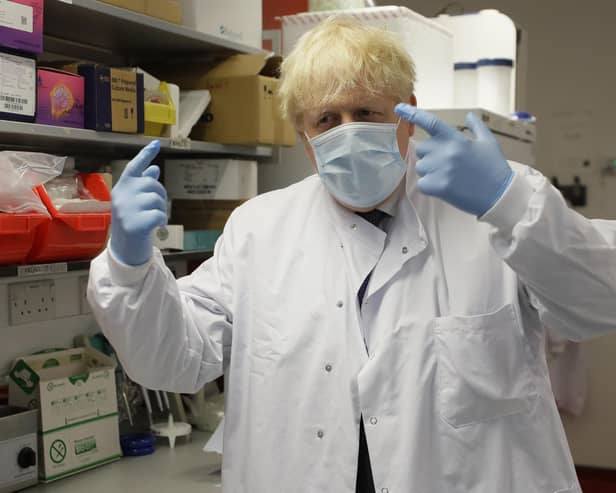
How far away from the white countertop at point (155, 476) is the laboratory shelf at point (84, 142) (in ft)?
2.89

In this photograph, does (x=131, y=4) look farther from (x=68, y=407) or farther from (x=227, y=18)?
(x=68, y=407)

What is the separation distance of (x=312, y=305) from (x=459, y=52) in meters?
1.87

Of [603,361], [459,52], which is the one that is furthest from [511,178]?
[603,361]

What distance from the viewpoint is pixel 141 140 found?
214 cm

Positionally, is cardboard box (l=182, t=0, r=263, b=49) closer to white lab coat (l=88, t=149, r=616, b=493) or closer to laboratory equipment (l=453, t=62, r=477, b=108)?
laboratory equipment (l=453, t=62, r=477, b=108)

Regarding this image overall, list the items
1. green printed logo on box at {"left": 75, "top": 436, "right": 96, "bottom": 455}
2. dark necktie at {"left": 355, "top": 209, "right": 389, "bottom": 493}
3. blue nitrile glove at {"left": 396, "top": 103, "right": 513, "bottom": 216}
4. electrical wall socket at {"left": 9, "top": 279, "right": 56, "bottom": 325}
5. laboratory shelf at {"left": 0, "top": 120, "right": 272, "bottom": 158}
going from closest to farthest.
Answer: blue nitrile glove at {"left": 396, "top": 103, "right": 513, "bottom": 216} < dark necktie at {"left": 355, "top": 209, "right": 389, "bottom": 493} < laboratory shelf at {"left": 0, "top": 120, "right": 272, "bottom": 158} < green printed logo on box at {"left": 75, "top": 436, "right": 96, "bottom": 455} < electrical wall socket at {"left": 9, "top": 279, "right": 56, "bottom": 325}

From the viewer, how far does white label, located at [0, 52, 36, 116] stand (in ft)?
5.77

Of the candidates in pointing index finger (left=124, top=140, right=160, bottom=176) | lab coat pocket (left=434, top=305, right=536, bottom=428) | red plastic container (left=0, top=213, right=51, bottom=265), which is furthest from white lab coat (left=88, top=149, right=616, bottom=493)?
red plastic container (left=0, top=213, right=51, bottom=265)

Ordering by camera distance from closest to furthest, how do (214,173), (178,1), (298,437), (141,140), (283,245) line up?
(298,437), (283,245), (141,140), (178,1), (214,173)

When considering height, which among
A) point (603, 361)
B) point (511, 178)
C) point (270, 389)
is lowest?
point (603, 361)

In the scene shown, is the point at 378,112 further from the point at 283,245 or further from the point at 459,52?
the point at 459,52

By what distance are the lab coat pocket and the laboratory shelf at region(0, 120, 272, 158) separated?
102cm

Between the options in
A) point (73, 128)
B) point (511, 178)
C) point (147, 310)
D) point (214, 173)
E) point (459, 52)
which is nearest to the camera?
point (511, 178)

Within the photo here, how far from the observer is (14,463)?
1967 millimetres
